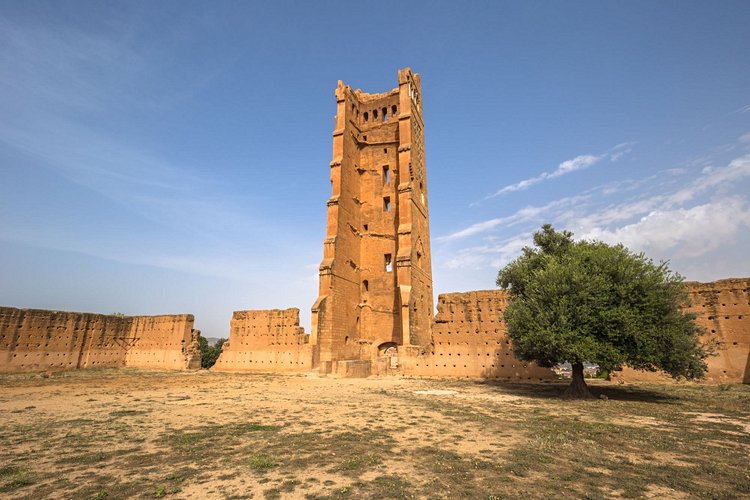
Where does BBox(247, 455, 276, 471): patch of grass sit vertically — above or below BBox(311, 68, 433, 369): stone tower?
below

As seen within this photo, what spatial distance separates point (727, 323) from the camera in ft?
53.1

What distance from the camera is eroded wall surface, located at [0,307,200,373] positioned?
23484 millimetres

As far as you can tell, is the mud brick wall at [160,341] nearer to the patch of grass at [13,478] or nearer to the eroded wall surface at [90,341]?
the eroded wall surface at [90,341]

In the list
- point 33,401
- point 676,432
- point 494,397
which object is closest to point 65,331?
point 33,401

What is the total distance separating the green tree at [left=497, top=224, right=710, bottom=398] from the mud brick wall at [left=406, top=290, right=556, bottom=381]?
652cm

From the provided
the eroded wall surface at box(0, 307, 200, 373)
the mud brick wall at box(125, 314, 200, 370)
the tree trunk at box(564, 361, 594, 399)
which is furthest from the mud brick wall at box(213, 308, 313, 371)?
the tree trunk at box(564, 361, 594, 399)

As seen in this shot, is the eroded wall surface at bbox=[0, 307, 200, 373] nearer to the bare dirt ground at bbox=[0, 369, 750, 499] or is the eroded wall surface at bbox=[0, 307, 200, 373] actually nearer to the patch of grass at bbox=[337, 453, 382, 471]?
the bare dirt ground at bbox=[0, 369, 750, 499]

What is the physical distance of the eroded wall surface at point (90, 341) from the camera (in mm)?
23484

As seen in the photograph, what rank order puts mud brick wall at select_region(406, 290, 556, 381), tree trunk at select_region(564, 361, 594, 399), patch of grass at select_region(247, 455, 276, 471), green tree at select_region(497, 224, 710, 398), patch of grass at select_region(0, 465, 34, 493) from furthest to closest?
mud brick wall at select_region(406, 290, 556, 381) < tree trunk at select_region(564, 361, 594, 399) < green tree at select_region(497, 224, 710, 398) < patch of grass at select_region(247, 455, 276, 471) < patch of grass at select_region(0, 465, 34, 493)

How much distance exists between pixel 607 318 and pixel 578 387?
11.0 feet

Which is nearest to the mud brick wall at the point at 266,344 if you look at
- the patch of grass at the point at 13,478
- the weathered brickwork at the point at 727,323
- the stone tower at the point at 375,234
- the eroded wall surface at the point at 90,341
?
the stone tower at the point at 375,234

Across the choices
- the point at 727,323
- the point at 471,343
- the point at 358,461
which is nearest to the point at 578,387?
the point at 471,343

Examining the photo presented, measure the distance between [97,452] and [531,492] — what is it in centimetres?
685

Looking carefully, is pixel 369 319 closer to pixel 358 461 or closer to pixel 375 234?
pixel 375 234
